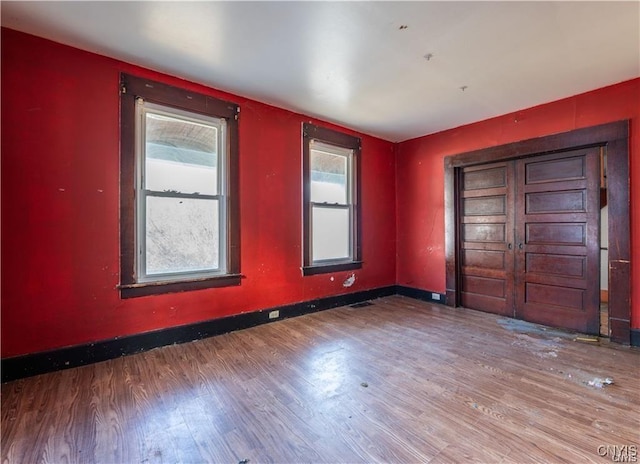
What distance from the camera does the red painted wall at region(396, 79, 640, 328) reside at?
117 inches

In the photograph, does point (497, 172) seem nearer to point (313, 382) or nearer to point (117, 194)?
point (313, 382)

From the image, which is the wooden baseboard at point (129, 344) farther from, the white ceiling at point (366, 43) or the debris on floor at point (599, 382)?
the debris on floor at point (599, 382)

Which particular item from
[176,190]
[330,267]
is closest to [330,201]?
[330,267]

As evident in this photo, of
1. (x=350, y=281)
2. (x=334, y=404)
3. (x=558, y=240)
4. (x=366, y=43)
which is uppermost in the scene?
(x=366, y=43)

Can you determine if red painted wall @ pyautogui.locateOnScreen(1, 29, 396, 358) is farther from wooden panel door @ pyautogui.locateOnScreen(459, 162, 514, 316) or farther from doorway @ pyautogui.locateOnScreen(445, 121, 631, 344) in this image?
doorway @ pyautogui.locateOnScreen(445, 121, 631, 344)

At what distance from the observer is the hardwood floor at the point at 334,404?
158cm

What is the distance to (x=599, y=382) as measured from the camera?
224 cm

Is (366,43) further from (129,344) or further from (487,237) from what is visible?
(129,344)

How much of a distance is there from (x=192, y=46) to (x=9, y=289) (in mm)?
2386

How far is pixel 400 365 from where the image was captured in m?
2.54

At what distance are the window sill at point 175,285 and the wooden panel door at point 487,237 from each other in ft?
10.8

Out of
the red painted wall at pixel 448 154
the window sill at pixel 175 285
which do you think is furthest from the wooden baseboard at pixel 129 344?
the red painted wall at pixel 448 154

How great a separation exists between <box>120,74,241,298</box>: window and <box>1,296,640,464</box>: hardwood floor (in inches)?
29.4

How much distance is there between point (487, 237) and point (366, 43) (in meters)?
3.11
